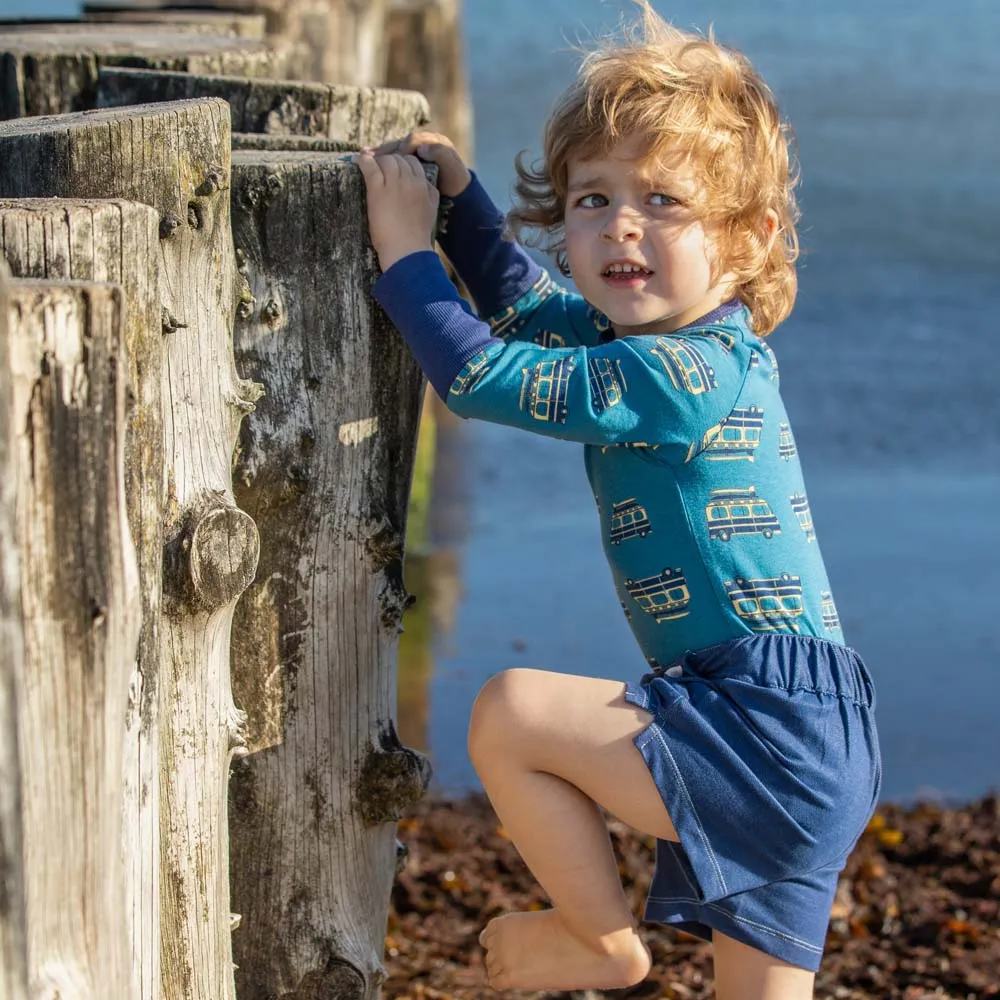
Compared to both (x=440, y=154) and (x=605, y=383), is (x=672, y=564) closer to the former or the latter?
(x=605, y=383)

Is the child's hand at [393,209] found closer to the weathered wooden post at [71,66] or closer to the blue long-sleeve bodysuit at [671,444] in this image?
the blue long-sleeve bodysuit at [671,444]

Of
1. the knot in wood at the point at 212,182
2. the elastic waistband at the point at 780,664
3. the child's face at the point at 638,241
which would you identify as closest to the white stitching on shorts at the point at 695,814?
the elastic waistband at the point at 780,664

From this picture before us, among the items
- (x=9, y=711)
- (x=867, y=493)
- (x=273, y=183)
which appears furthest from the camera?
(x=867, y=493)

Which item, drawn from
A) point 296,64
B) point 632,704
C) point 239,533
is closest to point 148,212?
point 239,533

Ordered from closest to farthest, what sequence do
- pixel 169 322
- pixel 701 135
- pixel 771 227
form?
pixel 169 322, pixel 701 135, pixel 771 227

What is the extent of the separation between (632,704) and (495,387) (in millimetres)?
565

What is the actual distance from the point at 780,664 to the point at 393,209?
0.99m

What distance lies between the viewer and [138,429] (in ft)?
6.66

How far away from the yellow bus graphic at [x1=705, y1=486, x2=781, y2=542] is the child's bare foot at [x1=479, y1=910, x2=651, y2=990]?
693mm

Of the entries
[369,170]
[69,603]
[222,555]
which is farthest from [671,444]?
[69,603]

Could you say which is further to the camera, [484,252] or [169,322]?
[484,252]

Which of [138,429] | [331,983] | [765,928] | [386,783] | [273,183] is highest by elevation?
[273,183]

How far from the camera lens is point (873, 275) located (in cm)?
1258

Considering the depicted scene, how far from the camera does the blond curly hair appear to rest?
8.77 ft
